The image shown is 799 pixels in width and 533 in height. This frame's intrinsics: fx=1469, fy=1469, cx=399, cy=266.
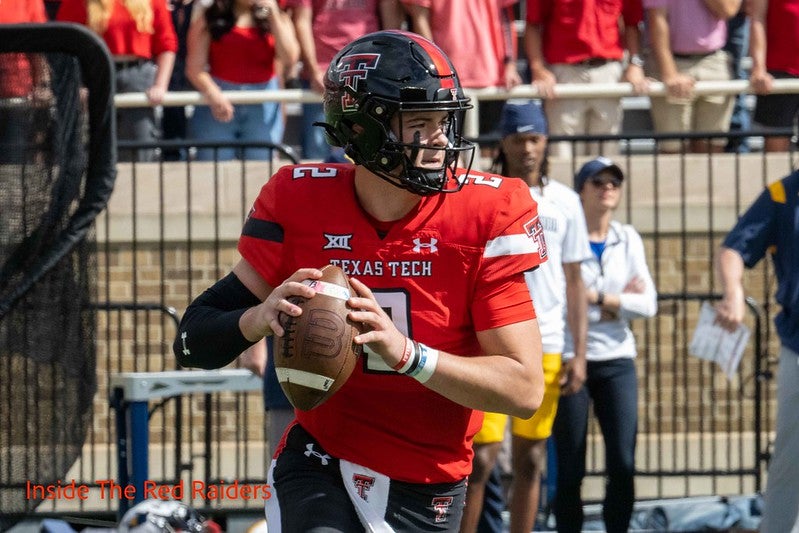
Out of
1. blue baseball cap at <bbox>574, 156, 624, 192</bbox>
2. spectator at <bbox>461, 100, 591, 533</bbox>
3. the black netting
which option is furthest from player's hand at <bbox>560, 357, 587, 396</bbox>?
the black netting

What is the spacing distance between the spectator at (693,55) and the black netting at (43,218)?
4856mm

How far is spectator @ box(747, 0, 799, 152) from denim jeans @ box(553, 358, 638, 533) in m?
2.94

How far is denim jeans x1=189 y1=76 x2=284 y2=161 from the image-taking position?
9477mm

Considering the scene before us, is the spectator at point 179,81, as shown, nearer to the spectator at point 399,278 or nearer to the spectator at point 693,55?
the spectator at point 693,55

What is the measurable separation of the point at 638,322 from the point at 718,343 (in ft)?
7.57

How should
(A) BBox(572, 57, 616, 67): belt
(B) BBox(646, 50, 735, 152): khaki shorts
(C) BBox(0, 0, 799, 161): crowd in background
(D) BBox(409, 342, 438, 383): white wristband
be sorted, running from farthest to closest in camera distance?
1. (B) BBox(646, 50, 735, 152): khaki shorts
2. (A) BBox(572, 57, 616, 67): belt
3. (C) BBox(0, 0, 799, 161): crowd in background
4. (D) BBox(409, 342, 438, 383): white wristband

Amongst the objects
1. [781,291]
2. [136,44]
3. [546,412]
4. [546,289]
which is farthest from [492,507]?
A: [136,44]

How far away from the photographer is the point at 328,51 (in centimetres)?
959

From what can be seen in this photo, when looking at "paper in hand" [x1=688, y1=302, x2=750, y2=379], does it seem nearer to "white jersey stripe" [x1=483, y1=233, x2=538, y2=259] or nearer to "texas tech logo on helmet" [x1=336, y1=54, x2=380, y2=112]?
"white jersey stripe" [x1=483, y1=233, x2=538, y2=259]

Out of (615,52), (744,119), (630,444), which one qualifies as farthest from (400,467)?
(744,119)

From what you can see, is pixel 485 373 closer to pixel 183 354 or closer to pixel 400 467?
pixel 400 467

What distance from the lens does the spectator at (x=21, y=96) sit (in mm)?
5445

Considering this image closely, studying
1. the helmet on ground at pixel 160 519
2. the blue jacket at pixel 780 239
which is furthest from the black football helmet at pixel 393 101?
the blue jacket at pixel 780 239

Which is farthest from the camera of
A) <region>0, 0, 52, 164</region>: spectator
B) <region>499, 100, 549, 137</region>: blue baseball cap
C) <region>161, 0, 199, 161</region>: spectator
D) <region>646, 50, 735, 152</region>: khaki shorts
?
<region>161, 0, 199, 161</region>: spectator
